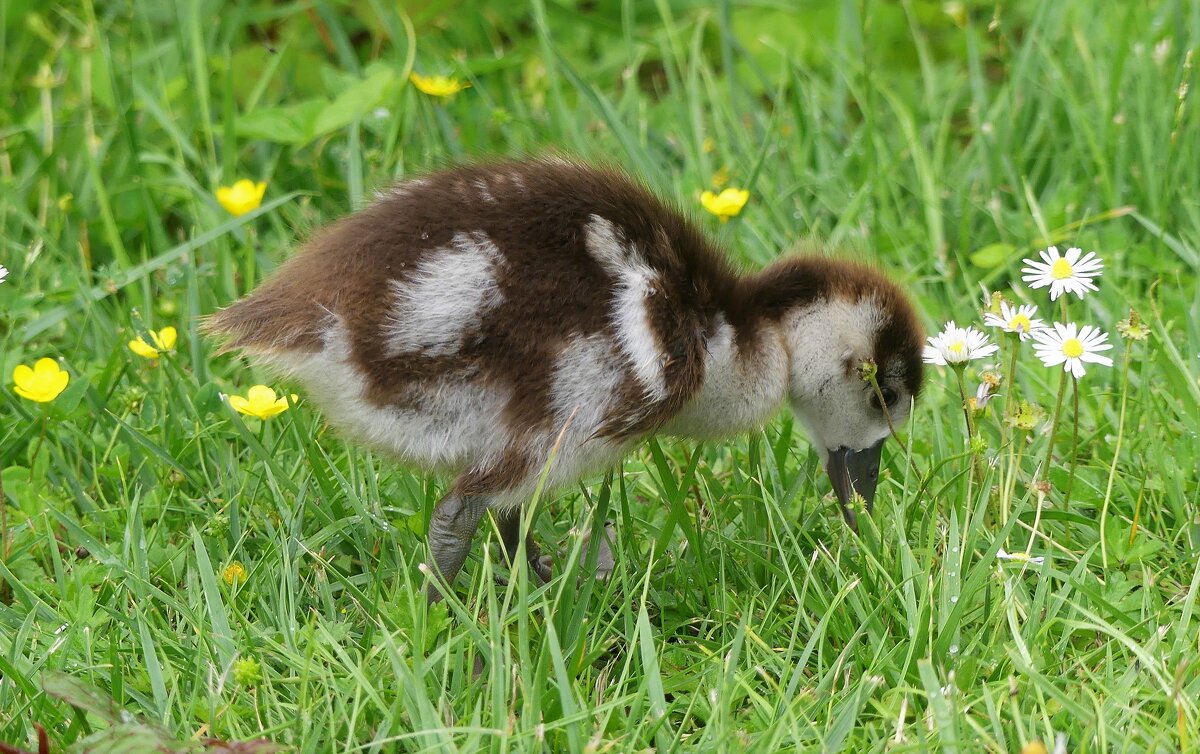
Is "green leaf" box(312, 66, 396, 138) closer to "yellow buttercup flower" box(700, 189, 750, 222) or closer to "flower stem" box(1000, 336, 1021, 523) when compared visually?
"yellow buttercup flower" box(700, 189, 750, 222)

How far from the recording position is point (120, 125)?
170 inches

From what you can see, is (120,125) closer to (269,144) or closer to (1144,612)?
(269,144)

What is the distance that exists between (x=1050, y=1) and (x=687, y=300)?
8.38 ft

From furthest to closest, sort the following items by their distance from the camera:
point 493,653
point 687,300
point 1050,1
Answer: point 1050,1 < point 687,300 < point 493,653

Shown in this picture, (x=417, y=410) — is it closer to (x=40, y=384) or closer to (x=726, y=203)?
(x=40, y=384)

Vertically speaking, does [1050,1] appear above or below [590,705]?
above

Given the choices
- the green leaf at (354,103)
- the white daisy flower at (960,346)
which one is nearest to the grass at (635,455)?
the green leaf at (354,103)

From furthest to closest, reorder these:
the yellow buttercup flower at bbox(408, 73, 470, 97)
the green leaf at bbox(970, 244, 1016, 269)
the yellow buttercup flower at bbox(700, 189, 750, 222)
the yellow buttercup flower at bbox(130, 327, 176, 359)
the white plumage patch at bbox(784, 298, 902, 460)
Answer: the yellow buttercup flower at bbox(408, 73, 470, 97), the green leaf at bbox(970, 244, 1016, 269), the yellow buttercup flower at bbox(700, 189, 750, 222), the yellow buttercup flower at bbox(130, 327, 176, 359), the white plumage patch at bbox(784, 298, 902, 460)

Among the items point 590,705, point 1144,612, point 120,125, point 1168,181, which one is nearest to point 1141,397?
point 1144,612

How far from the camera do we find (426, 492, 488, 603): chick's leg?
102 inches

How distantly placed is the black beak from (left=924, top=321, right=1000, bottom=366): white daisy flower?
35 cm

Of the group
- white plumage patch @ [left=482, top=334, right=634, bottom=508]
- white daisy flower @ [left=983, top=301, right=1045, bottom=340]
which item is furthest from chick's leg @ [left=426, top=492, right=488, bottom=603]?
white daisy flower @ [left=983, top=301, right=1045, bottom=340]

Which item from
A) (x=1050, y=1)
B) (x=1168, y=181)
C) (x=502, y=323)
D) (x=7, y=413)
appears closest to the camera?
(x=502, y=323)

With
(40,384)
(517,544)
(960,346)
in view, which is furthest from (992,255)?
(40,384)
